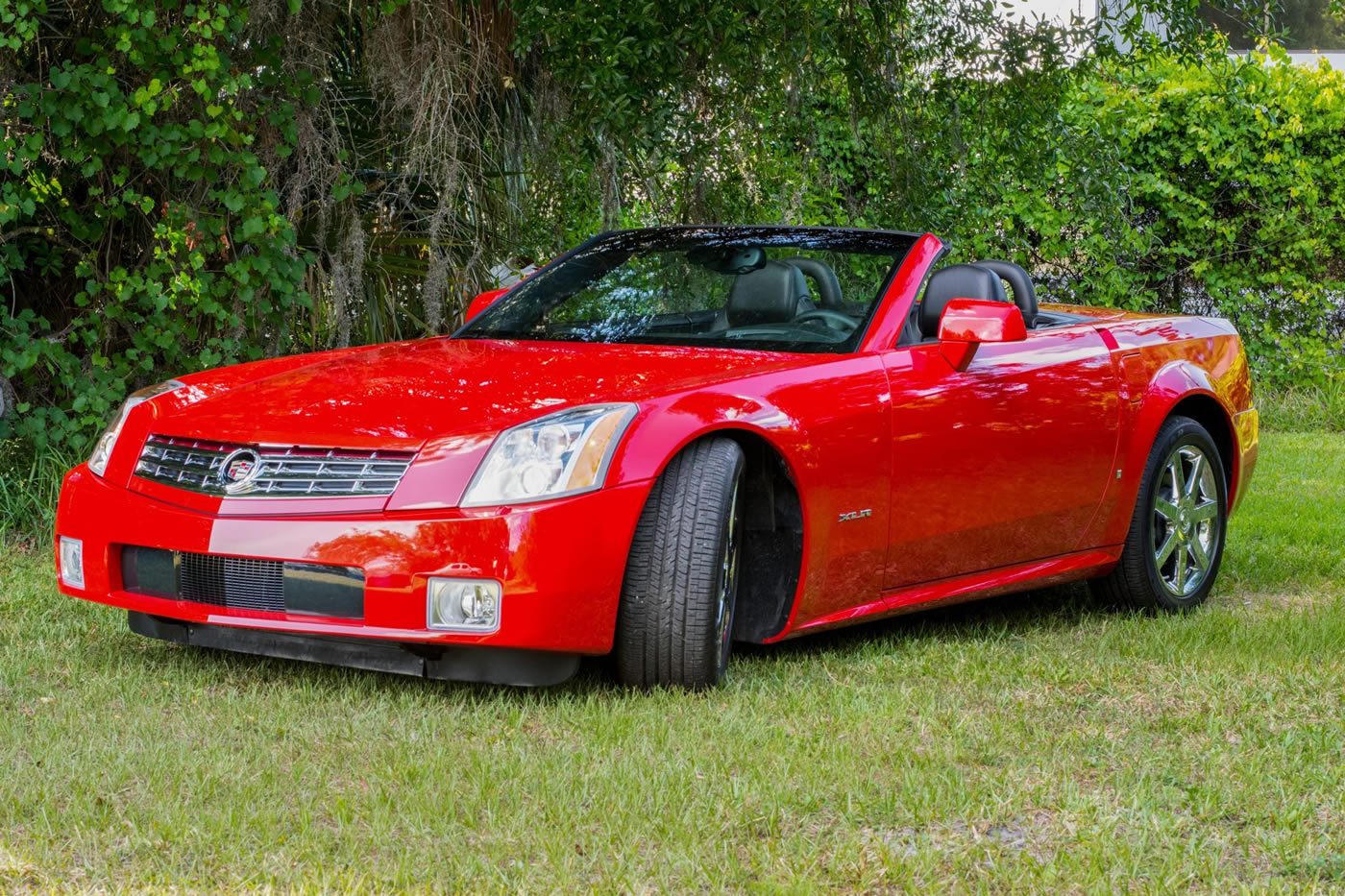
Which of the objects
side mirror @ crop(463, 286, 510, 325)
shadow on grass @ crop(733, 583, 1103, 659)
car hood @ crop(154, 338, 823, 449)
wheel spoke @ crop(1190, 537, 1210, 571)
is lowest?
shadow on grass @ crop(733, 583, 1103, 659)

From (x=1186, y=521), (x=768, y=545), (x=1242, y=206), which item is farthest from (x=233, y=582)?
(x=1242, y=206)

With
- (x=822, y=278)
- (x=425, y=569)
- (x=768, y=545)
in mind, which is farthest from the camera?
(x=822, y=278)

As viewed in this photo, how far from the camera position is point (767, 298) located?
523cm

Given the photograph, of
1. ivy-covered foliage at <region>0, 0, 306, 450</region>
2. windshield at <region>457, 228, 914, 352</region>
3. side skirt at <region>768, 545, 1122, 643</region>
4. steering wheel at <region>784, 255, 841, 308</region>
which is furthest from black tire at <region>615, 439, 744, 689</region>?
ivy-covered foliage at <region>0, 0, 306, 450</region>

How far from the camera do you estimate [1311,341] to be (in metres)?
11.8

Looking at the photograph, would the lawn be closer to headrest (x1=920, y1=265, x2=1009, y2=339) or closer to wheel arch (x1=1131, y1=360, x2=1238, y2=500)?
wheel arch (x1=1131, y1=360, x2=1238, y2=500)

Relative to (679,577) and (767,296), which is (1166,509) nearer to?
(767,296)

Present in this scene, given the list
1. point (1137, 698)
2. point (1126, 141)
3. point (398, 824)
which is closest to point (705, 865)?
point (398, 824)

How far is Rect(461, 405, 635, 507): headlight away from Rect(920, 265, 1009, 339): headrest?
1.42m

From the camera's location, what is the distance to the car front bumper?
395 cm

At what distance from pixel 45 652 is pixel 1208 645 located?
137 inches

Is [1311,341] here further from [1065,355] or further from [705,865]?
[705,865]

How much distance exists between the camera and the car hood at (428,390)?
163 inches

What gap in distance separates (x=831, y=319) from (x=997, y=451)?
0.65m
